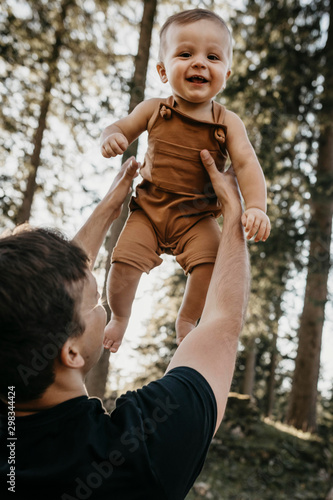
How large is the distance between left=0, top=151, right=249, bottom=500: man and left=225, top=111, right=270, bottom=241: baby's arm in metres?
0.46

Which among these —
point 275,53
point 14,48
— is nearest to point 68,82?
point 14,48

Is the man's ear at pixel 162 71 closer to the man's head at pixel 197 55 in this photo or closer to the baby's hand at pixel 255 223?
the man's head at pixel 197 55

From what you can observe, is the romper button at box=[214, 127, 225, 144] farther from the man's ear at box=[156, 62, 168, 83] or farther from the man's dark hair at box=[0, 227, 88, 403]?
the man's dark hair at box=[0, 227, 88, 403]

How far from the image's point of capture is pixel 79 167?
357 inches

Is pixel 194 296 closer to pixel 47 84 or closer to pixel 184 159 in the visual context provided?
pixel 184 159

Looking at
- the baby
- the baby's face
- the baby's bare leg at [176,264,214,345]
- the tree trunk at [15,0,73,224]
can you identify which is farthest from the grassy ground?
the baby's face

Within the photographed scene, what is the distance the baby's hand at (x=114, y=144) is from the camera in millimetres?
2158

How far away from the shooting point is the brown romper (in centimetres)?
227

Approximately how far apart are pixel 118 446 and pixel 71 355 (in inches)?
13.4

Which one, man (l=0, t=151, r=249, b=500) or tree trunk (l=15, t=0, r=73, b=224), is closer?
man (l=0, t=151, r=249, b=500)

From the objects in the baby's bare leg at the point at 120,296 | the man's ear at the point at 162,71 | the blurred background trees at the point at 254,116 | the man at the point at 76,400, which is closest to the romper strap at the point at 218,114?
the man's ear at the point at 162,71

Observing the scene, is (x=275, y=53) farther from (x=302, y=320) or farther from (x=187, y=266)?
(x=187, y=266)

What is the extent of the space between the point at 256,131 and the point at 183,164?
8215 mm

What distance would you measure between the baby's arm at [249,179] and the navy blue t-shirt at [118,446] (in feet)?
2.39
